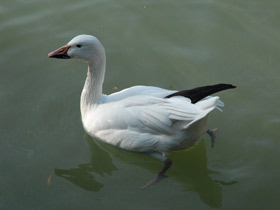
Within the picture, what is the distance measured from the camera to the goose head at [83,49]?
197 inches

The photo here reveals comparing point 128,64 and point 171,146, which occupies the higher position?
point 128,64

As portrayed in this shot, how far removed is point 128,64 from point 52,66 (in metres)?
1.21

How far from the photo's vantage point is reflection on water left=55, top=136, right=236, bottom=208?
495cm

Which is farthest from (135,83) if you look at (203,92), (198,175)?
(198,175)

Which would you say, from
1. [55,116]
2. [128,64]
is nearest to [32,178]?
[55,116]

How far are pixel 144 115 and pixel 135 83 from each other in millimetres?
1404

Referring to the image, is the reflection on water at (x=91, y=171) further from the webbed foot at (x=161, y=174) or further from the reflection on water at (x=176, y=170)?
the webbed foot at (x=161, y=174)

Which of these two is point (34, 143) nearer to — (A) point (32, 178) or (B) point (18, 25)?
(A) point (32, 178)

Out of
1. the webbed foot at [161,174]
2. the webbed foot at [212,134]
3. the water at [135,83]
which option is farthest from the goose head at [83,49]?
the webbed foot at [212,134]

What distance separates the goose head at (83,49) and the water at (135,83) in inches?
42.0

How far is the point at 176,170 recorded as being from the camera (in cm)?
518

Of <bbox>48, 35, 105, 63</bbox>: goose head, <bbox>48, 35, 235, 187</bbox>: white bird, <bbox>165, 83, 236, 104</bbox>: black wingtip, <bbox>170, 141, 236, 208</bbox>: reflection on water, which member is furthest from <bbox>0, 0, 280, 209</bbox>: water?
<bbox>48, 35, 105, 63</bbox>: goose head

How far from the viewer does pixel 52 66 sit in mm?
6562

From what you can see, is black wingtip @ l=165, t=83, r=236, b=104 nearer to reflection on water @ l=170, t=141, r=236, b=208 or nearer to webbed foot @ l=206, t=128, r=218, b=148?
webbed foot @ l=206, t=128, r=218, b=148
